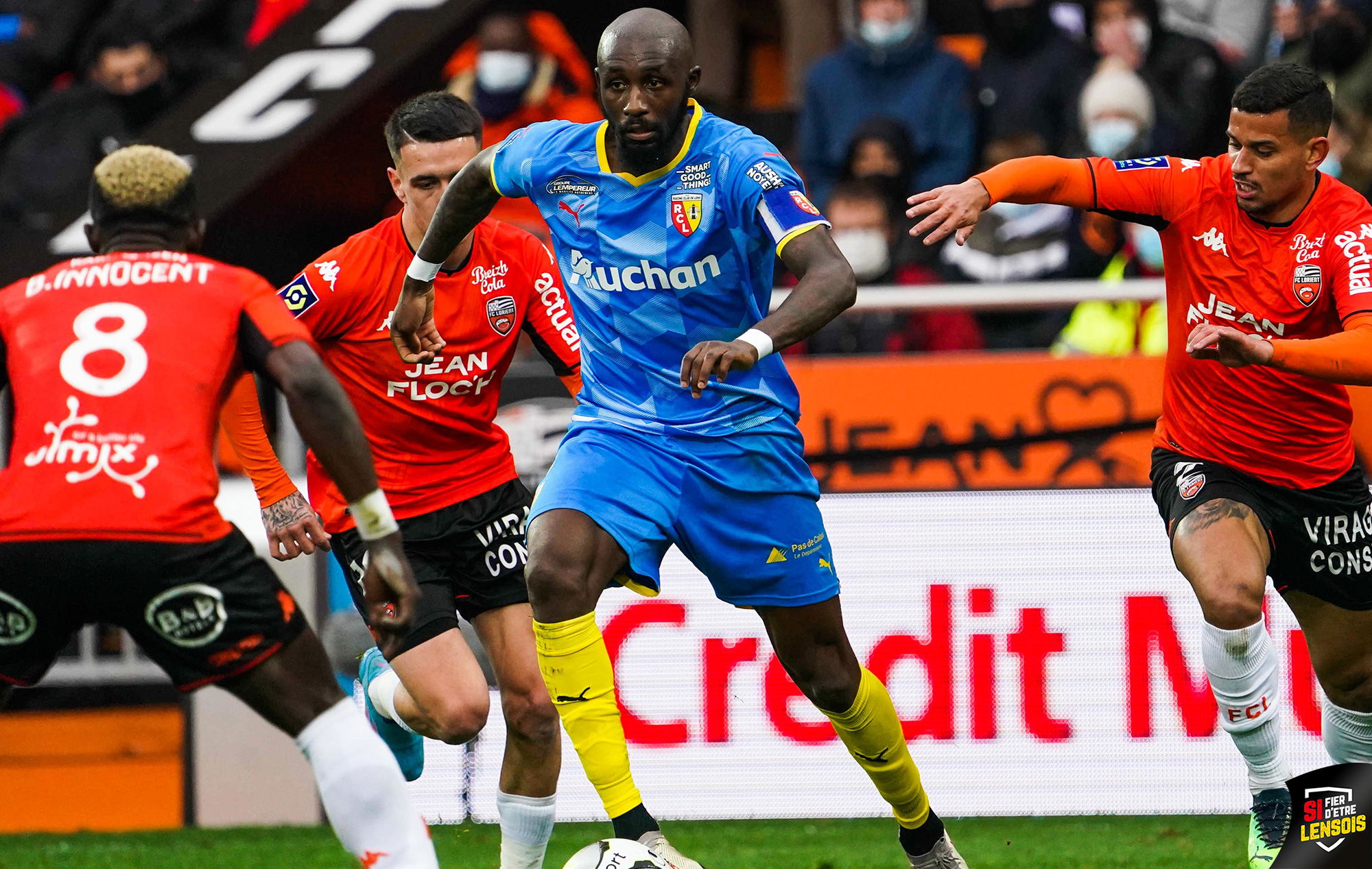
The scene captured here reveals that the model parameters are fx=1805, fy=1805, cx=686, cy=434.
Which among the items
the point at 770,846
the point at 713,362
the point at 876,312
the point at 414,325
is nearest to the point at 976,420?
the point at 876,312

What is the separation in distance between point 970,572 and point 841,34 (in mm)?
5915

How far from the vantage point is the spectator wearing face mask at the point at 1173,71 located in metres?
9.99

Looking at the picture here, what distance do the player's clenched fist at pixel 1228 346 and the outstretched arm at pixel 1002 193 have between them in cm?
76

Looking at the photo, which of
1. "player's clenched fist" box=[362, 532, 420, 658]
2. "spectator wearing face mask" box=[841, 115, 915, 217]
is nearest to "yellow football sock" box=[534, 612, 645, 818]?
"player's clenched fist" box=[362, 532, 420, 658]

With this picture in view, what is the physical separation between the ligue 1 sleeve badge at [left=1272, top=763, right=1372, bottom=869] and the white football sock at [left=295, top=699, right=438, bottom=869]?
98.3 inches

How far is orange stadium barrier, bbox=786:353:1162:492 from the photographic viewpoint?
816 cm

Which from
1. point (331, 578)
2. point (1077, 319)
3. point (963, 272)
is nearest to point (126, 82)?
point (331, 578)

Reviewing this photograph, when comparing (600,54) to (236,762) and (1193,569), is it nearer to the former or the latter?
(1193,569)

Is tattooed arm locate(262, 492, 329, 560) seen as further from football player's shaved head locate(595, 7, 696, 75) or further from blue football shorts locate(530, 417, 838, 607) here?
football player's shaved head locate(595, 7, 696, 75)

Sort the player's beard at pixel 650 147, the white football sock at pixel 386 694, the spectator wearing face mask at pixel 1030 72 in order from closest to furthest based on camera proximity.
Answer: the player's beard at pixel 650 147 → the white football sock at pixel 386 694 → the spectator wearing face mask at pixel 1030 72

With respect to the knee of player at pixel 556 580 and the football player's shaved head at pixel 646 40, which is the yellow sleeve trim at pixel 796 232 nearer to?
the football player's shaved head at pixel 646 40

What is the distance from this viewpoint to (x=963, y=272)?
9680 mm

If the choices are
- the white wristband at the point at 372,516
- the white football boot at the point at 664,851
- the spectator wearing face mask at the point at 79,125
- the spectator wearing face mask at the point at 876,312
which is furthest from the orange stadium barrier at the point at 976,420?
the spectator wearing face mask at the point at 79,125

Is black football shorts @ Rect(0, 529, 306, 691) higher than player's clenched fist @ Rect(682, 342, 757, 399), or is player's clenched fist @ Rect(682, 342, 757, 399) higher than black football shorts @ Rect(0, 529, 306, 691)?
player's clenched fist @ Rect(682, 342, 757, 399)
